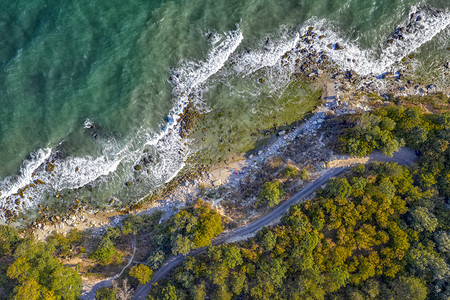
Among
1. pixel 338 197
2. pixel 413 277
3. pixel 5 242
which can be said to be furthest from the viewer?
pixel 5 242

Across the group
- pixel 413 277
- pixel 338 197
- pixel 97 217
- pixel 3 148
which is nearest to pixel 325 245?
pixel 338 197

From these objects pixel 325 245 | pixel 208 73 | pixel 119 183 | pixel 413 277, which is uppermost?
pixel 208 73

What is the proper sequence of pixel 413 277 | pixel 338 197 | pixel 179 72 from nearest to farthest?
1. pixel 413 277
2. pixel 338 197
3. pixel 179 72

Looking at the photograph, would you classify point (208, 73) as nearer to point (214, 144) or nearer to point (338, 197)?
point (214, 144)

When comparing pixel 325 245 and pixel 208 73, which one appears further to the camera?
pixel 208 73

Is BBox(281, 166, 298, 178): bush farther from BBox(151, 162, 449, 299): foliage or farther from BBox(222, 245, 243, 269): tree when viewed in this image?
BBox(222, 245, 243, 269): tree

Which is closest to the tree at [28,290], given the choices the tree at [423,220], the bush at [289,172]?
the bush at [289,172]
